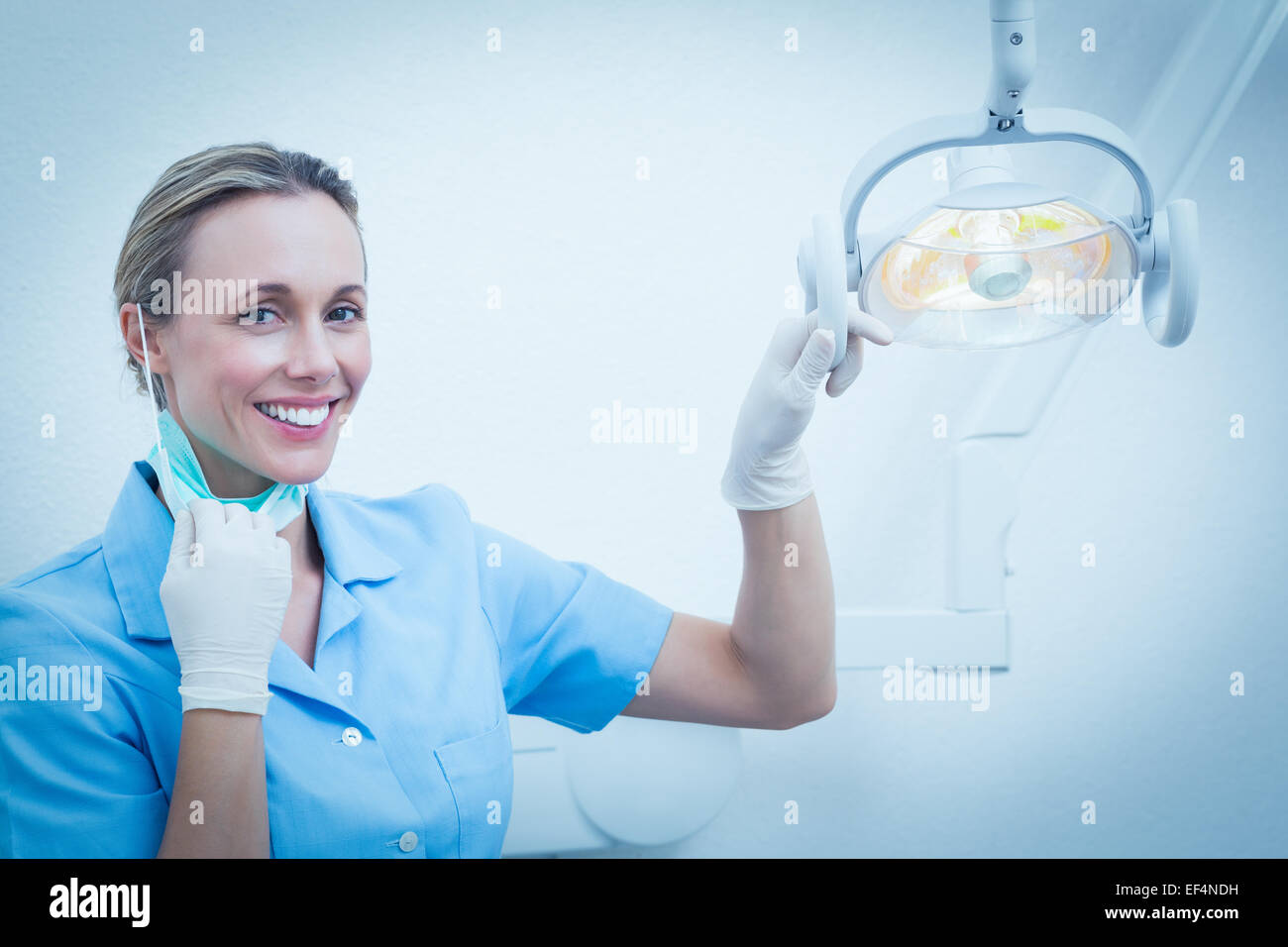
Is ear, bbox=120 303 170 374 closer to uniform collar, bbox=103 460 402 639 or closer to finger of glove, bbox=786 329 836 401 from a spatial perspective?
uniform collar, bbox=103 460 402 639

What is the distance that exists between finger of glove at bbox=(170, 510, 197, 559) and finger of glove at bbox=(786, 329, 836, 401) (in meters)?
0.63

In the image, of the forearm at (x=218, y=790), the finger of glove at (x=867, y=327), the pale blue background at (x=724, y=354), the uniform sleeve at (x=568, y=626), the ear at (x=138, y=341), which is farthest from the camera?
the pale blue background at (x=724, y=354)

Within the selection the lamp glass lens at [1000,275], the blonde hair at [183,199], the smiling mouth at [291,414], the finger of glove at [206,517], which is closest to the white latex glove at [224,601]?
the finger of glove at [206,517]

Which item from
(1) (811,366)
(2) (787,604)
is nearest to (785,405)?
(1) (811,366)

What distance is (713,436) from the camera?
1584 millimetres

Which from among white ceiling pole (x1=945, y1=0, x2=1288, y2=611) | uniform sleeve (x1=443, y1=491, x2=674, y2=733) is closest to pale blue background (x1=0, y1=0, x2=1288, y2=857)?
white ceiling pole (x1=945, y1=0, x2=1288, y2=611)

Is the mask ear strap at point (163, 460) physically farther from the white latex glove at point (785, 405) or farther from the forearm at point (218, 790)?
the white latex glove at point (785, 405)

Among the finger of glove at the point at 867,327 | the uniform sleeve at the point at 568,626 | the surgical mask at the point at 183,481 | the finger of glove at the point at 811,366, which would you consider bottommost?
the uniform sleeve at the point at 568,626

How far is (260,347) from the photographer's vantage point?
1033mm

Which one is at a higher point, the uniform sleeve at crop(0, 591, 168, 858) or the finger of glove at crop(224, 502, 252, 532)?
the finger of glove at crop(224, 502, 252, 532)

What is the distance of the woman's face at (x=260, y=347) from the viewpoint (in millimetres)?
1023

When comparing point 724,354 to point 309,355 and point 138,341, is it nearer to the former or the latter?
point 309,355

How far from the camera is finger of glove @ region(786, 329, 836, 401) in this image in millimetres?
950
